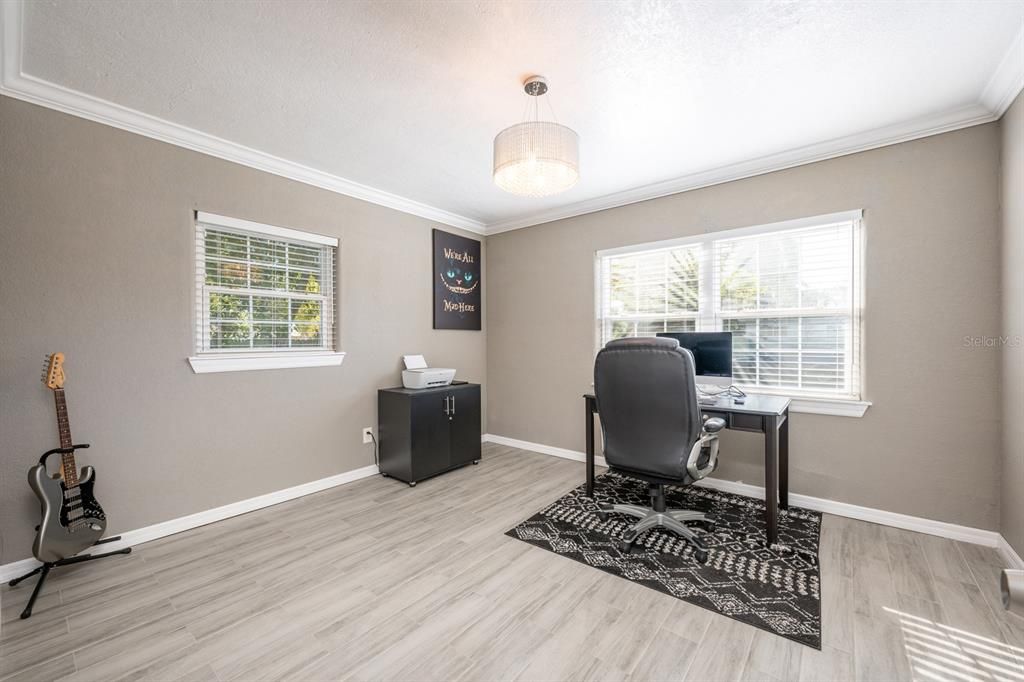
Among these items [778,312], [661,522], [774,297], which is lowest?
[661,522]

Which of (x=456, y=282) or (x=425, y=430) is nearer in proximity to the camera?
(x=425, y=430)

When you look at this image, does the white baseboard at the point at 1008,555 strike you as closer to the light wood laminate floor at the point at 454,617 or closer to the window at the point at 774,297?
the light wood laminate floor at the point at 454,617

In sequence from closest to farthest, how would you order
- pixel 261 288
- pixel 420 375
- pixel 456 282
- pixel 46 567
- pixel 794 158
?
pixel 46 567 < pixel 794 158 < pixel 261 288 < pixel 420 375 < pixel 456 282

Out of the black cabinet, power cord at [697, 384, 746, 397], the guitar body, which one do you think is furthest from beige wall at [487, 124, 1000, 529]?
the guitar body

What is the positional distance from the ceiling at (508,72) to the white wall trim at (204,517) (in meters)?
2.43

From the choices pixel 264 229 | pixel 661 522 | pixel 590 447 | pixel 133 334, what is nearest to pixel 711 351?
pixel 590 447

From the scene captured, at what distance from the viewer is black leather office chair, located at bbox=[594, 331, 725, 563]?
7.47ft

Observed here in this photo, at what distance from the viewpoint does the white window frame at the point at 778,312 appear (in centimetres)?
288

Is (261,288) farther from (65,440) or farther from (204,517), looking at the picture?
(204,517)

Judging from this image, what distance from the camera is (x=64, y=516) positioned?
84.3 inches

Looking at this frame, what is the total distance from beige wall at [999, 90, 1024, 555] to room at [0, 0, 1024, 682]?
31 millimetres

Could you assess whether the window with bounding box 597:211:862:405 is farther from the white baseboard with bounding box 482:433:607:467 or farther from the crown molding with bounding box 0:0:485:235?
the crown molding with bounding box 0:0:485:235

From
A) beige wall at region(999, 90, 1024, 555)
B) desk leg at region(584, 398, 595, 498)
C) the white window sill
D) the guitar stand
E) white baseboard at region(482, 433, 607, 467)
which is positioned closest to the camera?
the guitar stand

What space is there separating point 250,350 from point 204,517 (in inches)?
45.3
